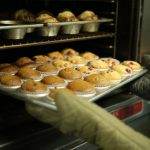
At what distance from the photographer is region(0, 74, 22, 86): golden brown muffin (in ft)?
4.92

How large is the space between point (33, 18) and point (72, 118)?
97 centimetres

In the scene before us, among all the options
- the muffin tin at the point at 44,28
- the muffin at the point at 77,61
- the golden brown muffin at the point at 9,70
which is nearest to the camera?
the muffin tin at the point at 44,28

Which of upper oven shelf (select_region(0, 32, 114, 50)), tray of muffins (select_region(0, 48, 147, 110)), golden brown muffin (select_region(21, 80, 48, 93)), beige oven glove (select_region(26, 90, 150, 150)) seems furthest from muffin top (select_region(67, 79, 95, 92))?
beige oven glove (select_region(26, 90, 150, 150))

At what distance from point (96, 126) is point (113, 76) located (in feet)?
2.64

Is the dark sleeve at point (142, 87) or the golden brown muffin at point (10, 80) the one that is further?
the dark sleeve at point (142, 87)

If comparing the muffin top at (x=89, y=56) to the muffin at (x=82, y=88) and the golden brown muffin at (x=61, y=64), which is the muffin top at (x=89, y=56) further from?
the muffin at (x=82, y=88)

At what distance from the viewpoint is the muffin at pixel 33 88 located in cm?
145

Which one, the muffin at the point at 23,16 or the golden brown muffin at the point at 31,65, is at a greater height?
the muffin at the point at 23,16

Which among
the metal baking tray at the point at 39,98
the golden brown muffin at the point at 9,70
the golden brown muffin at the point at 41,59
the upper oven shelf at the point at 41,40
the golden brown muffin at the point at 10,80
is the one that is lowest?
the metal baking tray at the point at 39,98

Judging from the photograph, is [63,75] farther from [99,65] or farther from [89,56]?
[89,56]

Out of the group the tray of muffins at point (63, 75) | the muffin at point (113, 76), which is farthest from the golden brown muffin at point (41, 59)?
the muffin at point (113, 76)

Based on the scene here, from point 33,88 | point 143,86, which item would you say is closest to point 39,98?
point 33,88

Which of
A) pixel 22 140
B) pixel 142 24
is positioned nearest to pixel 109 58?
pixel 142 24

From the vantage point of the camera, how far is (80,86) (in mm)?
1539
